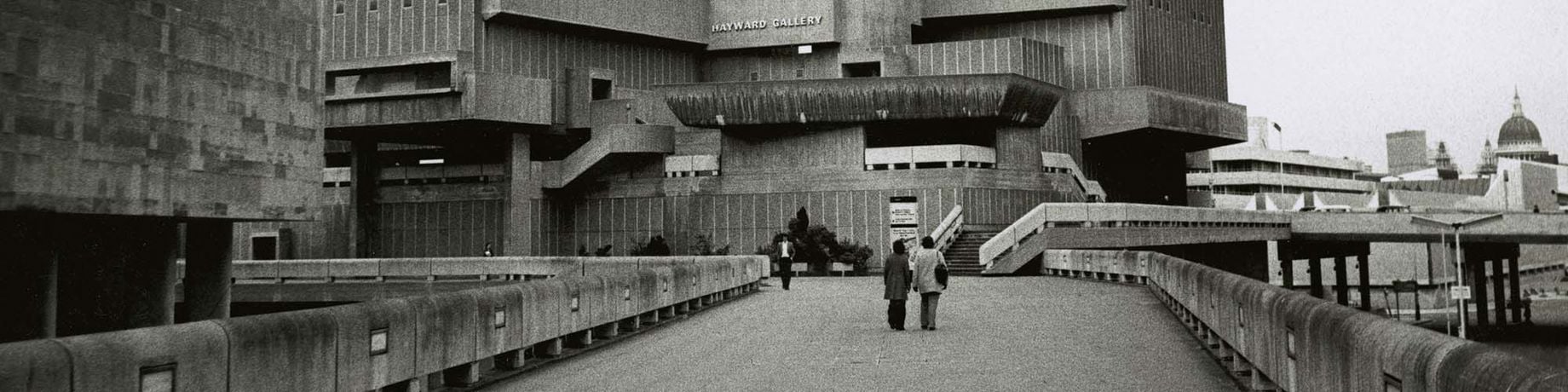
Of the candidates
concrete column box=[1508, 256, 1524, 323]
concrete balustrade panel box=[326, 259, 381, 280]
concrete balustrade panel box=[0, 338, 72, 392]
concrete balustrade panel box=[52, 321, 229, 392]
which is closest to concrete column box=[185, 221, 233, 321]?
concrete balustrade panel box=[326, 259, 381, 280]

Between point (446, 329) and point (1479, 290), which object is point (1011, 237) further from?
point (1479, 290)

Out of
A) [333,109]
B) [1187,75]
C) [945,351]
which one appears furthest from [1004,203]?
[945,351]

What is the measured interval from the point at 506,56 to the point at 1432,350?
2328 inches

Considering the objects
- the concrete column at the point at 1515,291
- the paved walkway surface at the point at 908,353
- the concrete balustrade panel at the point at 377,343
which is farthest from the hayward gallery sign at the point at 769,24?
the concrete balustrade panel at the point at 377,343

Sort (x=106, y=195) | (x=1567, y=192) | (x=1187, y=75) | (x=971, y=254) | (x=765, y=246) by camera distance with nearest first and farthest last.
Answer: (x=106, y=195) < (x=971, y=254) < (x=765, y=246) < (x=1187, y=75) < (x=1567, y=192)

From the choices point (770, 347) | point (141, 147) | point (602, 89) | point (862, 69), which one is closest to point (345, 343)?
point (770, 347)

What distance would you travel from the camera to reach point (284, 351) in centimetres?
1059

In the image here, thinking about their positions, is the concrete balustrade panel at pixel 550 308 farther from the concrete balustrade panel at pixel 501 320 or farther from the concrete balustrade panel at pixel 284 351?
the concrete balustrade panel at pixel 284 351

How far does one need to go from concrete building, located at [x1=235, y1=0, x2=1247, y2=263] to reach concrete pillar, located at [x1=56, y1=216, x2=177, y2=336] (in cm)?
2396

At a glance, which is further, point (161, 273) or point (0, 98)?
point (161, 273)

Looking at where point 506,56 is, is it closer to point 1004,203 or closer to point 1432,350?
point 1004,203

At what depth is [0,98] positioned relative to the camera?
2770 cm

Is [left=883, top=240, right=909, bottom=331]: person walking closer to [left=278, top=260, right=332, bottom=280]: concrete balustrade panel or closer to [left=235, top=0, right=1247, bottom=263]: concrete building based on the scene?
[left=278, top=260, right=332, bottom=280]: concrete balustrade panel

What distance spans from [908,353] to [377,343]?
23.8ft
